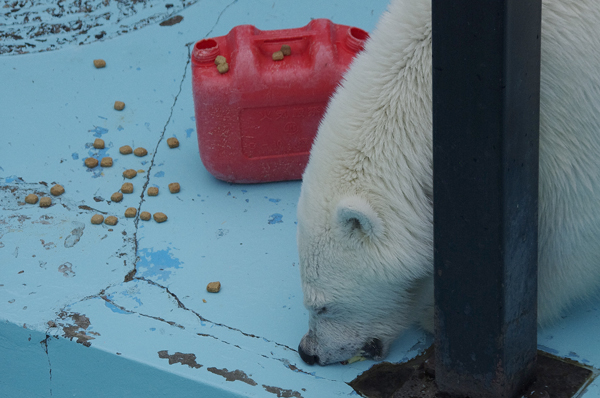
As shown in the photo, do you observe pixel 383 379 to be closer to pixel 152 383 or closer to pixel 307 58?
pixel 152 383

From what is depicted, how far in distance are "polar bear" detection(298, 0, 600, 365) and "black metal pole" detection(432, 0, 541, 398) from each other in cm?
20

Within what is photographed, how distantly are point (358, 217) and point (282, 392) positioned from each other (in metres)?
0.73

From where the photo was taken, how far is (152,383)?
2598 mm

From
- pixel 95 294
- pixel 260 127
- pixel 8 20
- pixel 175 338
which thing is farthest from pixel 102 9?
pixel 175 338

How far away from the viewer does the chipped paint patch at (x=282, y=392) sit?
241 cm

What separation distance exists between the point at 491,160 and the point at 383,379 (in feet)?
3.48

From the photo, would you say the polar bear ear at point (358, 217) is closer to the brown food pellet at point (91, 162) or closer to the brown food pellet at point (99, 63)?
the brown food pellet at point (91, 162)

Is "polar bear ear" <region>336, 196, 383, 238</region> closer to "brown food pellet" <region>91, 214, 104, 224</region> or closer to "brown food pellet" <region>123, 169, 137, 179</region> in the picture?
Result: "brown food pellet" <region>91, 214, 104, 224</region>

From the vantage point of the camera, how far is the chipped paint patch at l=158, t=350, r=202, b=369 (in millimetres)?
2568

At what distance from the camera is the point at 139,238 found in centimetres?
338

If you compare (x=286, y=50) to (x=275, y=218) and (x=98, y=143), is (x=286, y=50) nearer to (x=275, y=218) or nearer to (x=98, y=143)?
(x=275, y=218)

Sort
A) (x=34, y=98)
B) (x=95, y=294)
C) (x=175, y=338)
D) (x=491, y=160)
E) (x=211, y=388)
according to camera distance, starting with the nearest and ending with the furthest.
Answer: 1. (x=491, y=160)
2. (x=211, y=388)
3. (x=175, y=338)
4. (x=95, y=294)
5. (x=34, y=98)

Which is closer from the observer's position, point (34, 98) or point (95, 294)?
point (95, 294)

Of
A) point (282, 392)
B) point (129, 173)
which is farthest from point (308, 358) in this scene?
point (129, 173)
